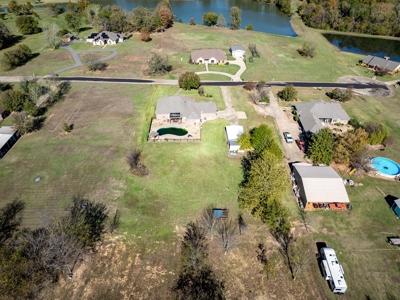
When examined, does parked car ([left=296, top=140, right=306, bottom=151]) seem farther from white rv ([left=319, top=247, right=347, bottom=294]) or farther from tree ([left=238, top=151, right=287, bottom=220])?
white rv ([left=319, top=247, right=347, bottom=294])

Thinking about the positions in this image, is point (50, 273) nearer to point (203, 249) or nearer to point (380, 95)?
point (203, 249)

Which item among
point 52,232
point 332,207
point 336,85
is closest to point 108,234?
point 52,232

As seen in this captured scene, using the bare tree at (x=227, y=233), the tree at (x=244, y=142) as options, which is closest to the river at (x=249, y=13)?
the tree at (x=244, y=142)

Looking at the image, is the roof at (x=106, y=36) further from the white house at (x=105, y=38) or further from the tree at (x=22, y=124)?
the tree at (x=22, y=124)

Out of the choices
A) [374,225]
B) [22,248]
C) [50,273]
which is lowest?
[374,225]

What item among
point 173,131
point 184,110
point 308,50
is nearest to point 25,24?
point 184,110

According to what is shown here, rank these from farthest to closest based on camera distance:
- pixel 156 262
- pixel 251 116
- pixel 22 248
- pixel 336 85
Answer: pixel 336 85, pixel 251 116, pixel 156 262, pixel 22 248

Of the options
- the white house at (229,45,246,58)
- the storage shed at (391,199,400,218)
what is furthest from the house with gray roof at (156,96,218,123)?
the white house at (229,45,246,58)
